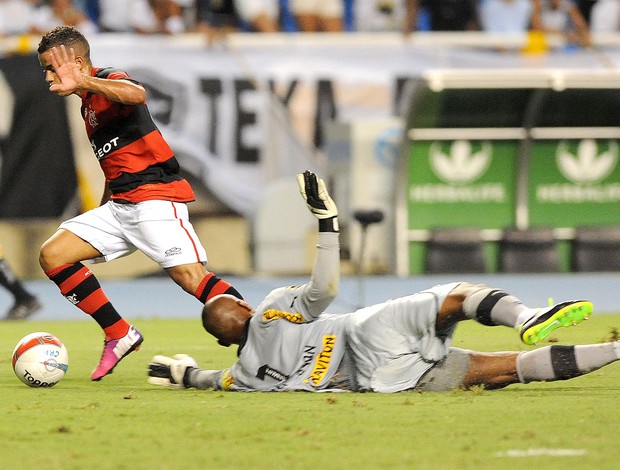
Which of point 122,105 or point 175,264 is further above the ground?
point 122,105

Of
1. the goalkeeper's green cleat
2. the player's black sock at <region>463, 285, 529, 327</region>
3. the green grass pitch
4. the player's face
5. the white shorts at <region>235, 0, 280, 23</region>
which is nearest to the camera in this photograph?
the green grass pitch

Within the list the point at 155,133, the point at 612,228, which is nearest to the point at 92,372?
the point at 155,133

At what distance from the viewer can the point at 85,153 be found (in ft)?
55.2

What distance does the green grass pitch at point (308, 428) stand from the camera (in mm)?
4719

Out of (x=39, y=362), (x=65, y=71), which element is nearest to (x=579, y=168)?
(x=65, y=71)

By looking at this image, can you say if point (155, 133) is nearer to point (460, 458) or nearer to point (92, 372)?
point (92, 372)

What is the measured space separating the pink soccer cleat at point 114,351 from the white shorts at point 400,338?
1772 millimetres

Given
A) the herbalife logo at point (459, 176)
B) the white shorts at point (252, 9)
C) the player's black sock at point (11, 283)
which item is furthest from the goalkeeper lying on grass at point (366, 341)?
the white shorts at point (252, 9)

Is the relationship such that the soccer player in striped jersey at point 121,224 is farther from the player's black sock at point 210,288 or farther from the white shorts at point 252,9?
the white shorts at point 252,9

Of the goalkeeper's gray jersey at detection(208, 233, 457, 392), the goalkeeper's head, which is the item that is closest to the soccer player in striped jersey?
the goalkeeper's head

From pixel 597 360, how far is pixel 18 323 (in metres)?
7.26

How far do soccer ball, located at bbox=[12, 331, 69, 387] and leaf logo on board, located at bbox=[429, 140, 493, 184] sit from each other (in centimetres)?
1027

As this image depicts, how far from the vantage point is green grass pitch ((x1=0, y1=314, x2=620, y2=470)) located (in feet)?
15.5

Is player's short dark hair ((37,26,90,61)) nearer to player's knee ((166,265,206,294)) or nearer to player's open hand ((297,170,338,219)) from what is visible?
player's knee ((166,265,206,294))
